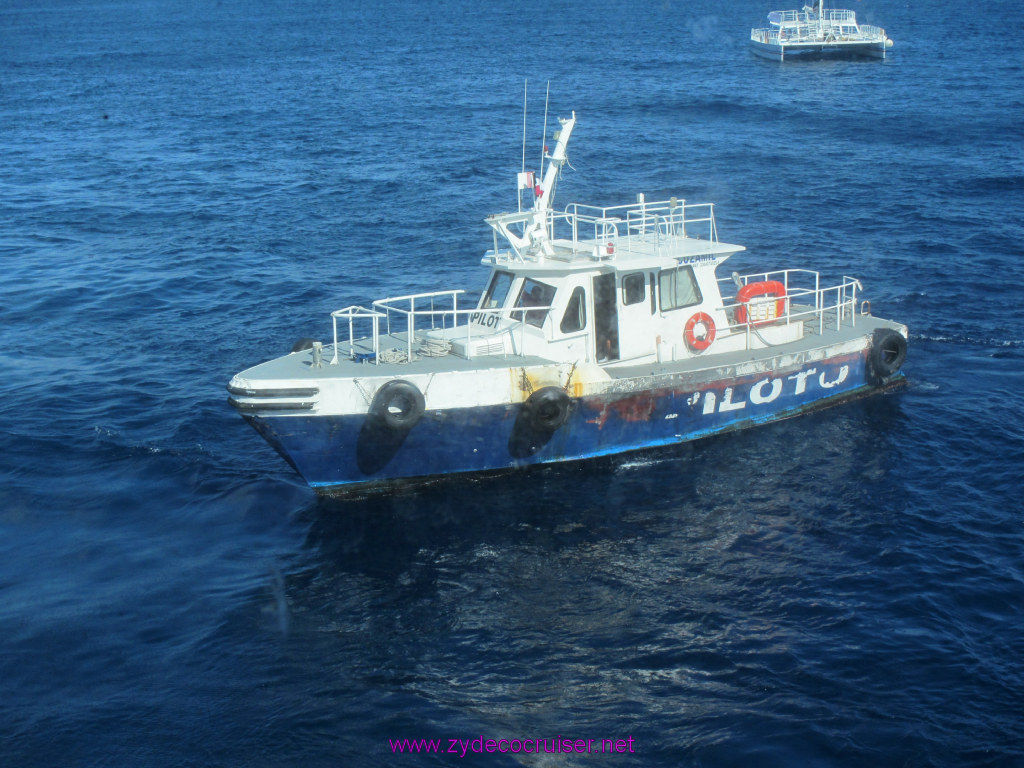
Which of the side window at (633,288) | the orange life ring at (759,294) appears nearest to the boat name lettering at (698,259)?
the side window at (633,288)

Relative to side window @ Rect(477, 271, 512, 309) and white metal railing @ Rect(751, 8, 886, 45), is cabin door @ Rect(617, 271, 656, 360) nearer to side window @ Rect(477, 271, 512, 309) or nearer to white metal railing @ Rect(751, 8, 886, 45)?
side window @ Rect(477, 271, 512, 309)

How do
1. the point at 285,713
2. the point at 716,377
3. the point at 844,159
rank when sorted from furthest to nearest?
1. the point at 844,159
2. the point at 716,377
3. the point at 285,713

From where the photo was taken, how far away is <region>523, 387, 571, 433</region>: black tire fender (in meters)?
17.4

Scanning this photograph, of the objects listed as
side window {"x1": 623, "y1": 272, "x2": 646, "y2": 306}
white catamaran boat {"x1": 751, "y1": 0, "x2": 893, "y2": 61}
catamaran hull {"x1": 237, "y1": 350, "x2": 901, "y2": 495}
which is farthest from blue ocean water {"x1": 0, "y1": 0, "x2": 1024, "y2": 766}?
white catamaran boat {"x1": 751, "y1": 0, "x2": 893, "y2": 61}

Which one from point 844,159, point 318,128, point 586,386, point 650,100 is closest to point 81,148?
point 318,128

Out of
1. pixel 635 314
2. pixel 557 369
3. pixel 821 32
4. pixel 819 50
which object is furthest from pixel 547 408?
pixel 821 32

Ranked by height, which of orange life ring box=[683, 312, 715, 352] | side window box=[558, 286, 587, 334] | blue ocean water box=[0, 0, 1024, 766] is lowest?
blue ocean water box=[0, 0, 1024, 766]

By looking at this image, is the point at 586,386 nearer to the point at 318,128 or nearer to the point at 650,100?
the point at 318,128

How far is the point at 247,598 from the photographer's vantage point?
49.2ft

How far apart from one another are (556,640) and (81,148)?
44828 millimetres

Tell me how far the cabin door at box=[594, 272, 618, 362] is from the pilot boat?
0.03m

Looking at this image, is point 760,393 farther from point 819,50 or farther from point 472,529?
point 819,50

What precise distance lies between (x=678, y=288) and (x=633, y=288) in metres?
1.16

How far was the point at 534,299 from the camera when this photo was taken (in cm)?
1900
